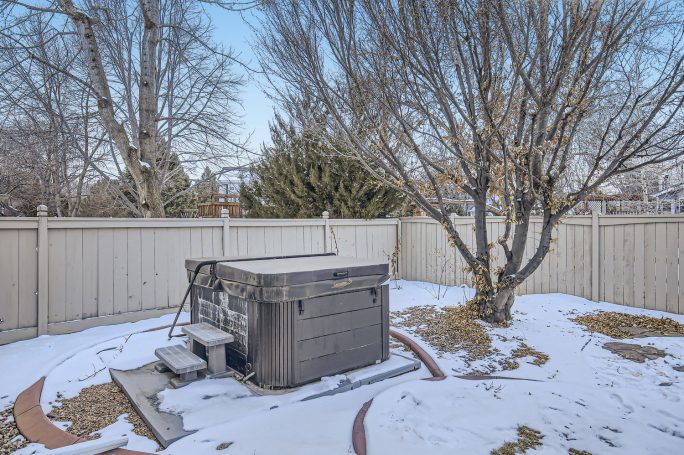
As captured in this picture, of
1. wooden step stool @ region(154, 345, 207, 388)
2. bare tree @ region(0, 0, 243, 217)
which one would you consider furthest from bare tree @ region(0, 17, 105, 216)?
wooden step stool @ region(154, 345, 207, 388)

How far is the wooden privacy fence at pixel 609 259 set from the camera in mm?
4895

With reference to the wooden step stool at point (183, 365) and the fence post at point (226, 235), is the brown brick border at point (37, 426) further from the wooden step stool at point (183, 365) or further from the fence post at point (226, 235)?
the fence post at point (226, 235)

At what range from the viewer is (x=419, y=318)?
5023 millimetres

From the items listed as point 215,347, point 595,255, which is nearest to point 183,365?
point 215,347

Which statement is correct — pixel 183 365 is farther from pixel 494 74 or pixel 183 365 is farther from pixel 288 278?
pixel 494 74

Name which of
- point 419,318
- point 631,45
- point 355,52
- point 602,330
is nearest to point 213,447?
point 419,318

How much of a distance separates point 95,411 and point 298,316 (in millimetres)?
1388

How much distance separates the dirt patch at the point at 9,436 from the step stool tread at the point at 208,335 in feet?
3.54

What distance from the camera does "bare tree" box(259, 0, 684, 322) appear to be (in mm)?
3803

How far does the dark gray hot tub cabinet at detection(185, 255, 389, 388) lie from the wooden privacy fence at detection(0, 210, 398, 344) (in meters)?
2.10

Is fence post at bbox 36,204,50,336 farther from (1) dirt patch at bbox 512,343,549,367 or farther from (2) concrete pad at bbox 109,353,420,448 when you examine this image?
(1) dirt patch at bbox 512,343,549,367

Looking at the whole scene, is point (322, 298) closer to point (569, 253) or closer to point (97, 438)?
point (97, 438)

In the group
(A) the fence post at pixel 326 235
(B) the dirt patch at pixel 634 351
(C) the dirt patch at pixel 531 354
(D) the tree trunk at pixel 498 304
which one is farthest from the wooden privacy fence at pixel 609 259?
(A) the fence post at pixel 326 235

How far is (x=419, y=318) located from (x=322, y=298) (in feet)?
7.82
